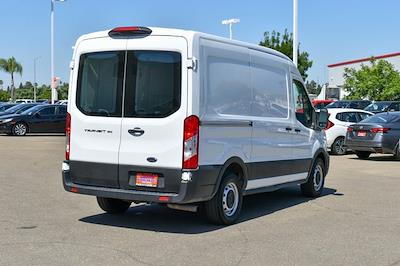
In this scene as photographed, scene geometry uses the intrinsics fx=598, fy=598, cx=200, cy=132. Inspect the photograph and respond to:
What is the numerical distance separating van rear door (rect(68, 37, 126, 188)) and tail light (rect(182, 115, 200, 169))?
3.05 ft

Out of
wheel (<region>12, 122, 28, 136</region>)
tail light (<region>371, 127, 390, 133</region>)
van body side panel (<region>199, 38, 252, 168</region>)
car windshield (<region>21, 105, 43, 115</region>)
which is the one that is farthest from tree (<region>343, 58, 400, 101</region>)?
van body side panel (<region>199, 38, 252, 168</region>)

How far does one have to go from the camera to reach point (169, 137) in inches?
283

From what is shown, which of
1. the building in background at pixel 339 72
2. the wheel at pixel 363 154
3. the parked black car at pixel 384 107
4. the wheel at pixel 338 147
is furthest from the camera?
the building in background at pixel 339 72

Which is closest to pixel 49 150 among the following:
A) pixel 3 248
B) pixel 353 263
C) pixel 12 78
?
pixel 3 248

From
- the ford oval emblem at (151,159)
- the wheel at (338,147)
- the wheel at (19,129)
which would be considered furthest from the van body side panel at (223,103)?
the wheel at (19,129)

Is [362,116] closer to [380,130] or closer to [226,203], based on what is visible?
[380,130]

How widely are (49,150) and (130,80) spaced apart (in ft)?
41.2

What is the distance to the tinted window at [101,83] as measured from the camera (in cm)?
760

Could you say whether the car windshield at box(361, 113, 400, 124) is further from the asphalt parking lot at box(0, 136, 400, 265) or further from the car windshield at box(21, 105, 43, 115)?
the car windshield at box(21, 105, 43, 115)

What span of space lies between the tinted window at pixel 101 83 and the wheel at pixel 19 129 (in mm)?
19840

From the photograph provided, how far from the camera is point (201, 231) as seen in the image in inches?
297

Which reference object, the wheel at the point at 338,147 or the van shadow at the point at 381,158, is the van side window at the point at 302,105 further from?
the wheel at the point at 338,147

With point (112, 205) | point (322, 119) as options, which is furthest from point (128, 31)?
point (322, 119)

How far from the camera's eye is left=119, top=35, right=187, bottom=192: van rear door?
7.18 m
